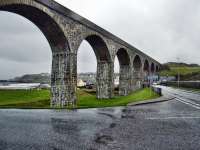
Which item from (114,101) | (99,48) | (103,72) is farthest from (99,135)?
(103,72)

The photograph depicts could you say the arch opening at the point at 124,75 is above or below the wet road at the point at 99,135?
above

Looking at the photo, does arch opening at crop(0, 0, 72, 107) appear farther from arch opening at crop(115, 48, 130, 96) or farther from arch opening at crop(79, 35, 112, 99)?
arch opening at crop(115, 48, 130, 96)

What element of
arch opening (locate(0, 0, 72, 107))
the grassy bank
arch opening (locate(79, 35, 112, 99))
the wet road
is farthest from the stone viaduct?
the wet road

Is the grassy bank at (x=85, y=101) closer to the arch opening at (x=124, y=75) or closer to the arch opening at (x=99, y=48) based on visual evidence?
the arch opening at (x=99, y=48)

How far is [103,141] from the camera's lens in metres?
8.11

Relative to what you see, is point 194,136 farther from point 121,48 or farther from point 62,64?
point 121,48

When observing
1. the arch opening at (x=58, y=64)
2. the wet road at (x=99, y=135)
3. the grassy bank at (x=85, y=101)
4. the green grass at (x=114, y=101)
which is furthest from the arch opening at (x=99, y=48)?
the wet road at (x=99, y=135)

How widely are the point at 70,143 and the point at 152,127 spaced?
421cm

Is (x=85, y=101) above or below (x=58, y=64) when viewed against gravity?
below

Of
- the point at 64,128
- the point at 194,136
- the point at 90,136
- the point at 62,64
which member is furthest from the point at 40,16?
the point at 194,136

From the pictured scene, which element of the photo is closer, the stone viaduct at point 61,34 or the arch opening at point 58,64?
the stone viaduct at point 61,34

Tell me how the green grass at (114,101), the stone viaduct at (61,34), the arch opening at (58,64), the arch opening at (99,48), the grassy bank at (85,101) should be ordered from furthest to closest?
the arch opening at (99,48) → the grassy bank at (85,101) → the arch opening at (58,64) → the green grass at (114,101) → the stone viaduct at (61,34)

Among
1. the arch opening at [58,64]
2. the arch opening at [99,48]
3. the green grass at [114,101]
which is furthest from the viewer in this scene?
the arch opening at [99,48]

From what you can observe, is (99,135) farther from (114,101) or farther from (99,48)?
(99,48)
